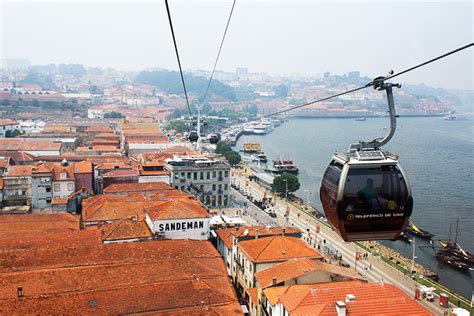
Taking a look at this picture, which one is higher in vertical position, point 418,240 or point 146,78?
point 146,78

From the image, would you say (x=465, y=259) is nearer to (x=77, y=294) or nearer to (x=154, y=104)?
(x=77, y=294)

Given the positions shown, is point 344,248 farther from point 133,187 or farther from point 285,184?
point 285,184

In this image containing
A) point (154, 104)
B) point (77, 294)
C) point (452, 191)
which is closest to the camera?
point (77, 294)

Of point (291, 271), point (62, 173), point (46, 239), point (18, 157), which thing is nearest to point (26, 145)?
point (18, 157)

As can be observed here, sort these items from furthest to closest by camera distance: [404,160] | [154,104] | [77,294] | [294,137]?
[154,104] → [294,137] → [404,160] → [77,294]

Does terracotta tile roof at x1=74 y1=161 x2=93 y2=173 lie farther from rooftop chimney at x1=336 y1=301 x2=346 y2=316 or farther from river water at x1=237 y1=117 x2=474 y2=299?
rooftop chimney at x1=336 y1=301 x2=346 y2=316

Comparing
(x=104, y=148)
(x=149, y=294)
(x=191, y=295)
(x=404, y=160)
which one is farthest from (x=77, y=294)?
(x=404, y=160)
